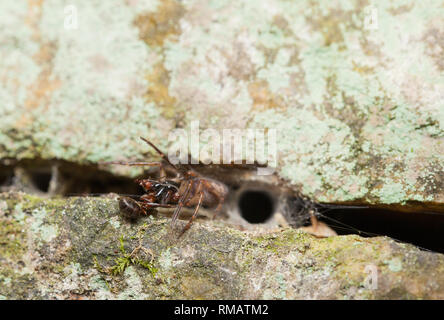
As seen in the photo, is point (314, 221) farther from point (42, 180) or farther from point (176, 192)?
point (42, 180)

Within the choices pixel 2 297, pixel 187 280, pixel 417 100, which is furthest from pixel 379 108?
pixel 2 297

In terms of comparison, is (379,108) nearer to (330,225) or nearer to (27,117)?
(330,225)

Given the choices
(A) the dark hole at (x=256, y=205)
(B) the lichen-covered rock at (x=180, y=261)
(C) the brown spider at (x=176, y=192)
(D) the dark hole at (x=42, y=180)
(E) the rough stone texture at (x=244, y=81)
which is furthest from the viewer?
(A) the dark hole at (x=256, y=205)

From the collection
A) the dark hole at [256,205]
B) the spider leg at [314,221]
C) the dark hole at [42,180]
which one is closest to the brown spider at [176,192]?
the dark hole at [256,205]

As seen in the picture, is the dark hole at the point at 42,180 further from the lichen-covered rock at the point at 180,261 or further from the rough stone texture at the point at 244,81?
the lichen-covered rock at the point at 180,261
